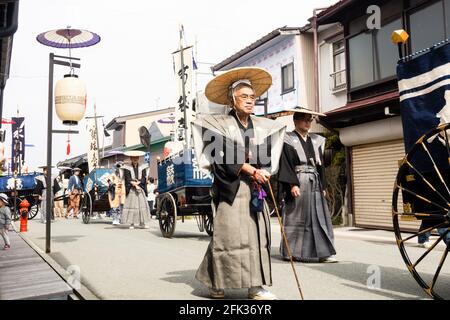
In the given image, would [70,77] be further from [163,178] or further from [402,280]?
[402,280]

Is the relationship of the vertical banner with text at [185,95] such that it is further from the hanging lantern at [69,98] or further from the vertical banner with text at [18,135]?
the vertical banner with text at [18,135]

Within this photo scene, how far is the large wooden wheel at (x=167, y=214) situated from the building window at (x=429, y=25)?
7.96 m

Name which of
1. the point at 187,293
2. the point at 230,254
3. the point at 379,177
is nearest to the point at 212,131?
the point at 230,254


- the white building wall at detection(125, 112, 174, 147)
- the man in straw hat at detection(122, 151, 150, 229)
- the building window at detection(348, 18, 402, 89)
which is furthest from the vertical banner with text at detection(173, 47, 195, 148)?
the white building wall at detection(125, 112, 174, 147)

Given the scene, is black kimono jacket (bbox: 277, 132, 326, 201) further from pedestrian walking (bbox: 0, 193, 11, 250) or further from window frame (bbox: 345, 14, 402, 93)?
window frame (bbox: 345, 14, 402, 93)

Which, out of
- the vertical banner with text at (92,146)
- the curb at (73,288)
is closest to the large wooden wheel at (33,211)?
the vertical banner with text at (92,146)

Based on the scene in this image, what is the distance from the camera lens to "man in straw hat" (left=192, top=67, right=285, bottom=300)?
14.7 feet

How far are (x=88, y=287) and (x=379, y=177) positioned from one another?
36.2ft

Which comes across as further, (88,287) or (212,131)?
(88,287)

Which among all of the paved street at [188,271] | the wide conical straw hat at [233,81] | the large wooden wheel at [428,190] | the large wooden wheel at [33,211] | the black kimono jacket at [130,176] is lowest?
the paved street at [188,271]

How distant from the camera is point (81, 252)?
870cm

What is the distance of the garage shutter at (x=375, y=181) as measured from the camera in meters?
14.0

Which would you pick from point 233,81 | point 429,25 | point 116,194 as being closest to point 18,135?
point 116,194

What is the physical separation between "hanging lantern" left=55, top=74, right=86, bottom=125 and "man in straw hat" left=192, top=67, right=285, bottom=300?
5.00m
